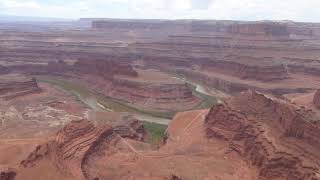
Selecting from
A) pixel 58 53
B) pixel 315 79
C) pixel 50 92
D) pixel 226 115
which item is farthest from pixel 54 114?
pixel 58 53

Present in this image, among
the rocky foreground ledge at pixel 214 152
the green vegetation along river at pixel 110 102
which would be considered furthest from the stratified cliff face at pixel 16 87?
the rocky foreground ledge at pixel 214 152

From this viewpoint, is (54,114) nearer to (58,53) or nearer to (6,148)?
(6,148)

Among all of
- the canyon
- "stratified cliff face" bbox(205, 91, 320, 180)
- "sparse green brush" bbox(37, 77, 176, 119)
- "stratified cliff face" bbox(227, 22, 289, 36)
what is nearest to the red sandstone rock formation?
the canyon

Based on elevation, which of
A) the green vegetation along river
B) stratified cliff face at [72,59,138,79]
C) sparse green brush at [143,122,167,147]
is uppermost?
stratified cliff face at [72,59,138,79]

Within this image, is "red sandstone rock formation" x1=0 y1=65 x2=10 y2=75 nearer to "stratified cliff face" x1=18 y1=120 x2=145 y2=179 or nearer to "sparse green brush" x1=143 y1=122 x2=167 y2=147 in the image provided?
"sparse green brush" x1=143 y1=122 x2=167 y2=147

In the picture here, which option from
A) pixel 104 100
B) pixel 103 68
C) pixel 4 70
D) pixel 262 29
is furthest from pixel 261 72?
pixel 262 29

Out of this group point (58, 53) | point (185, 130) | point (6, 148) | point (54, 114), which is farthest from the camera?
point (58, 53)
